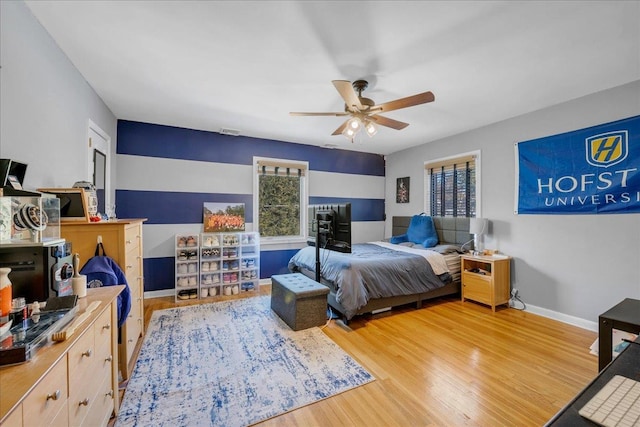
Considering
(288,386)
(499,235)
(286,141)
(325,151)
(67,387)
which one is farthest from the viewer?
(325,151)

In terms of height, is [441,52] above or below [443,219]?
above

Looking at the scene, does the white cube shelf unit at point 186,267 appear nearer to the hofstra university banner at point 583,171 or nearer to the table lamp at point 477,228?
the table lamp at point 477,228

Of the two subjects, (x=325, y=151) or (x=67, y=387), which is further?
(x=325, y=151)

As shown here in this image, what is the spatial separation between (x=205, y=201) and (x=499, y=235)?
4444mm

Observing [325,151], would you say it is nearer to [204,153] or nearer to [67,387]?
[204,153]

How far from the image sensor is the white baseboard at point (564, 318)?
3.01 meters

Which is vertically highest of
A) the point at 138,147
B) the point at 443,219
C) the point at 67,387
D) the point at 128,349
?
the point at 138,147

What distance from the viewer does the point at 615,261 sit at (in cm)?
285

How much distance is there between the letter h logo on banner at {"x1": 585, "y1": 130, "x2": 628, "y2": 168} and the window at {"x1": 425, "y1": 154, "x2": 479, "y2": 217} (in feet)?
4.31

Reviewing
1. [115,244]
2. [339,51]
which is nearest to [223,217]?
[115,244]

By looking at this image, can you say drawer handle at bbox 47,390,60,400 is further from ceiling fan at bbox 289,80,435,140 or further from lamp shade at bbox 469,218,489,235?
lamp shade at bbox 469,218,489,235

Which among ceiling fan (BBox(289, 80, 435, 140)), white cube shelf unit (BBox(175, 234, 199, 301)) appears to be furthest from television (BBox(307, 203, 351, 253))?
white cube shelf unit (BBox(175, 234, 199, 301))

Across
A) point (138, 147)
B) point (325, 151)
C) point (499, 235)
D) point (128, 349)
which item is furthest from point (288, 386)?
point (325, 151)

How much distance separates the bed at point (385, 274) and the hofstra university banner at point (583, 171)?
3.49ft
